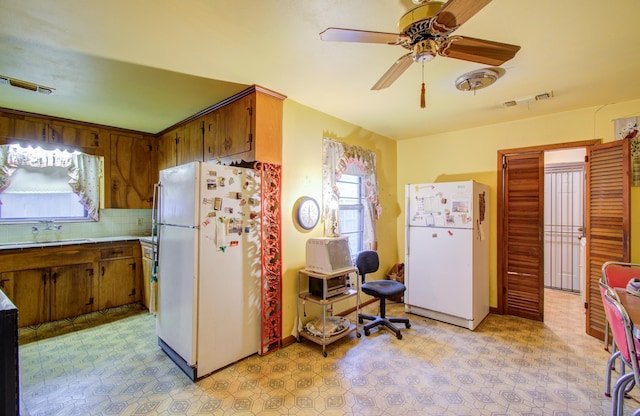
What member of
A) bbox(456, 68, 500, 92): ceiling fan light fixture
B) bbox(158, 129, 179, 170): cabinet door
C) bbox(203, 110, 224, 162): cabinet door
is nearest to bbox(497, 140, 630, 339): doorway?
bbox(456, 68, 500, 92): ceiling fan light fixture

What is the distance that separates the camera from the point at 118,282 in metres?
3.84

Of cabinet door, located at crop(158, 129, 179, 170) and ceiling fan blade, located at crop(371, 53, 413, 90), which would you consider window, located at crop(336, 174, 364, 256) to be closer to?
ceiling fan blade, located at crop(371, 53, 413, 90)

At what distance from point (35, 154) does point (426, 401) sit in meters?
5.04

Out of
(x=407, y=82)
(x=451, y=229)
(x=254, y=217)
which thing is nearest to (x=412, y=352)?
(x=451, y=229)

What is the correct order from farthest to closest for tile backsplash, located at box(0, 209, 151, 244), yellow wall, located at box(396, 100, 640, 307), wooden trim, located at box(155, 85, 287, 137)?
1. tile backsplash, located at box(0, 209, 151, 244)
2. yellow wall, located at box(396, 100, 640, 307)
3. wooden trim, located at box(155, 85, 287, 137)

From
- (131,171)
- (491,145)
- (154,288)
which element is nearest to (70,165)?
(131,171)

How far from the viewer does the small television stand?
283 cm

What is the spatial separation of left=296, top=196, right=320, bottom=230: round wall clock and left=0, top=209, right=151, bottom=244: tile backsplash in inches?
116

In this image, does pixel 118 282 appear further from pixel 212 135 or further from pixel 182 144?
pixel 212 135

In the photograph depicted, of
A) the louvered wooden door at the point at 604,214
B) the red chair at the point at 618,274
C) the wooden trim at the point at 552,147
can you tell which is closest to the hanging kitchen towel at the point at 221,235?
the red chair at the point at 618,274

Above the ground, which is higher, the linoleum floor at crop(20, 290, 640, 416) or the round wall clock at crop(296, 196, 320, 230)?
the round wall clock at crop(296, 196, 320, 230)

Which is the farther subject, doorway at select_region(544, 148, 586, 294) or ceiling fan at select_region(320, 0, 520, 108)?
doorway at select_region(544, 148, 586, 294)

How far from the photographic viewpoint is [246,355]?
2.62 meters

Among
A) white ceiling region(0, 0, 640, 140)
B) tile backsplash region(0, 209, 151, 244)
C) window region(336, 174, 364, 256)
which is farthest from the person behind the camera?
window region(336, 174, 364, 256)
